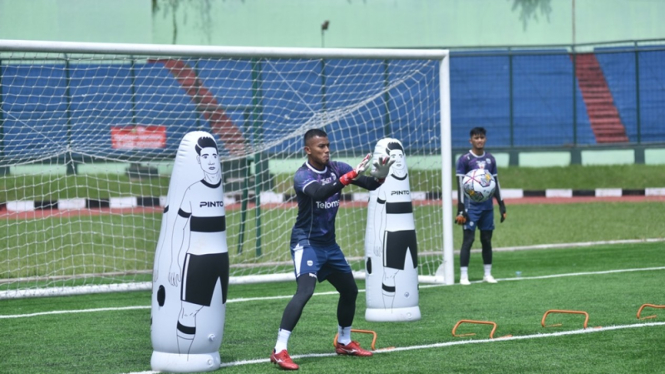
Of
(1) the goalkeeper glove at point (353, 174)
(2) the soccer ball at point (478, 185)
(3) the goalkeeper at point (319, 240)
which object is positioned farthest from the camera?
(2) the soccer ball at point (478, 185)

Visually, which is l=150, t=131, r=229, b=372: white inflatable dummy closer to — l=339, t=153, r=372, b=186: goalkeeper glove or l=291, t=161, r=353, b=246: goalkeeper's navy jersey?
l=291, t=161, r=353, b=246: goalkeeper's navy jersey

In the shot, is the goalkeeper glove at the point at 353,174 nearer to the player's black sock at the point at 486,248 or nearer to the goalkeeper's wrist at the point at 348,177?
the goalkeeper's wrist at the point at 348,177

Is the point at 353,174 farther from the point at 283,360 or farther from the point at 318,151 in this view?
the point at 283,360

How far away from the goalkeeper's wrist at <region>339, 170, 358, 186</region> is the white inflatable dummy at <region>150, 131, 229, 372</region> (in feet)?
3.14

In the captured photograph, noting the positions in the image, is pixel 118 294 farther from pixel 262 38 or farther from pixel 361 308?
pixel 262 38

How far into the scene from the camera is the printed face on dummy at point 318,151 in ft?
25.7

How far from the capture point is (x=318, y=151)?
25.7 ft

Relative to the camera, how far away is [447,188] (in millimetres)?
12828

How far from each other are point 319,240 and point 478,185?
4906 mm

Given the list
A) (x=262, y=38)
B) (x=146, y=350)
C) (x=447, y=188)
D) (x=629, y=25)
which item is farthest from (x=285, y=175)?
(x=629, y=25)

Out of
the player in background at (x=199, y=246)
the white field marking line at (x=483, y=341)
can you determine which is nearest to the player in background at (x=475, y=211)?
the white field marking line at (x=483, y=341)

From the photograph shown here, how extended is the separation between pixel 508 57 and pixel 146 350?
19.9m

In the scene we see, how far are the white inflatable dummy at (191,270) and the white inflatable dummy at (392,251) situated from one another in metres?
2.71

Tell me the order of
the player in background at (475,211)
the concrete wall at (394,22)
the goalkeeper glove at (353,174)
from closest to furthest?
the goalkeeper glove at (353,174)
the player in background at (475,211)
the concrete wall at (394,22)
